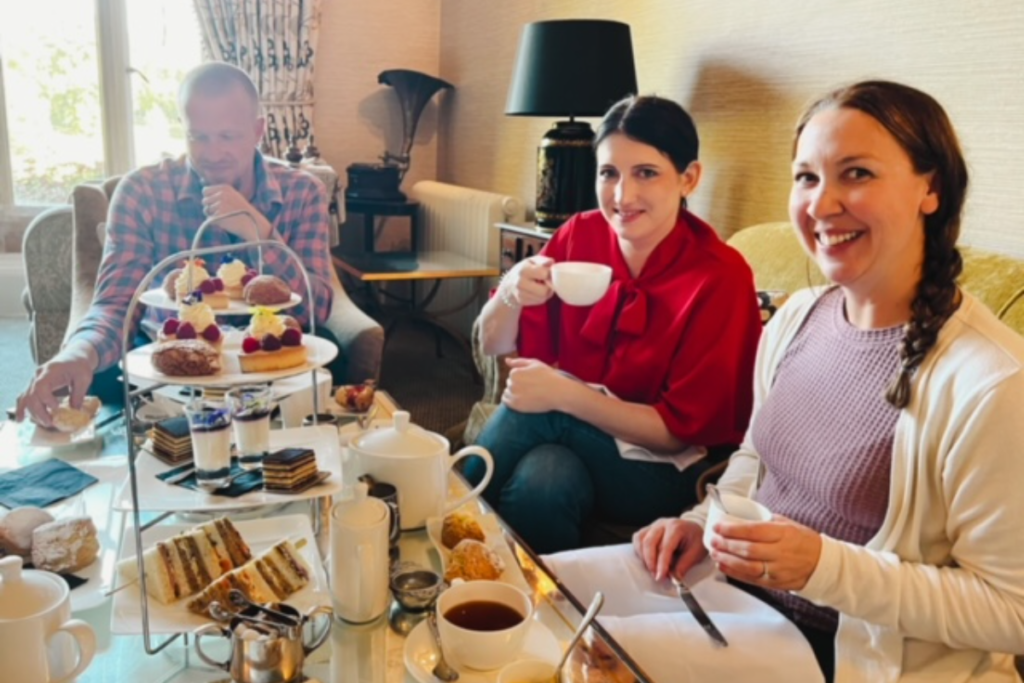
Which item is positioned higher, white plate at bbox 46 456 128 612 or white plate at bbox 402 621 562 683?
white plate at bbox 402 621 562 683

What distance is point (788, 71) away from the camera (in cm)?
219

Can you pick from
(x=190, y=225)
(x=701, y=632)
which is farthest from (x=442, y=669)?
(x=190, y=225)

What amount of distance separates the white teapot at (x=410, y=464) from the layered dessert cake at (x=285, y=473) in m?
0.15

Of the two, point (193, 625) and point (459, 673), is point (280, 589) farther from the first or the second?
point (459, 673)

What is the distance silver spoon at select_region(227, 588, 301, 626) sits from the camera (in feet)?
2.63

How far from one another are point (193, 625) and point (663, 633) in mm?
574

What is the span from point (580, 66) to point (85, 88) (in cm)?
326

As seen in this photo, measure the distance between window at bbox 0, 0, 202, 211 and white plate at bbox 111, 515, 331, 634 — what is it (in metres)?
3.84

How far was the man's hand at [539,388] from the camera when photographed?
1.50 meters

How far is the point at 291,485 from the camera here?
0.90 meters

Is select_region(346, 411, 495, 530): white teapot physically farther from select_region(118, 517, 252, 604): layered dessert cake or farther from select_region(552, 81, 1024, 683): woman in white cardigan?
select_region(552, 81, 1024, 683): woman in white cardigan

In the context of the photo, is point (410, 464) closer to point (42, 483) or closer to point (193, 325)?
point (193, 325)

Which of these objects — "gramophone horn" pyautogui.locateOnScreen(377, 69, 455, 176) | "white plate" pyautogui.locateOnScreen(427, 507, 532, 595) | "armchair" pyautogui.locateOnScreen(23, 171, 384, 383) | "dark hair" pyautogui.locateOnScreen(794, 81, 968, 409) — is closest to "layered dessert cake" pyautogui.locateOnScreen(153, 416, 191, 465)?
"white plate" pyautogui.locateOnScreen(427, 507, 532, 595)

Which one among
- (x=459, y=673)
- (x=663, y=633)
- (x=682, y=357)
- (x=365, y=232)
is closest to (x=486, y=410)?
(x=682, y=357)
